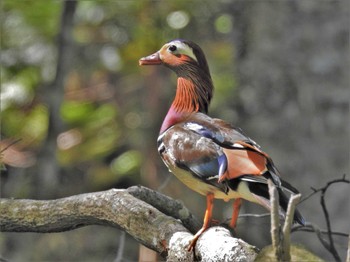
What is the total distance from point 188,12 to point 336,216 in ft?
5.61

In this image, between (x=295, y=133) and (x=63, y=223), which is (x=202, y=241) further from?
(x=295, y=133)

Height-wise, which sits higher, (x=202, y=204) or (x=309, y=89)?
(x=309, y=89)

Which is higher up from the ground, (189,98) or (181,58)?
(181,58)

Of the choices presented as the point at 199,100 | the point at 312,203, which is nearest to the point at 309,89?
the point at 312,203

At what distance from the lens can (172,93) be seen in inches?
298

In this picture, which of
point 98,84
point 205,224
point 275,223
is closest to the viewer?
point 275,223

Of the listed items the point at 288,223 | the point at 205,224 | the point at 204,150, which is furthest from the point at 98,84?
the point at 288,223

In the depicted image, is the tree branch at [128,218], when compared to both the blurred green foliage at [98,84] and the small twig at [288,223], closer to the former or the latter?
the small twig at [288,223]

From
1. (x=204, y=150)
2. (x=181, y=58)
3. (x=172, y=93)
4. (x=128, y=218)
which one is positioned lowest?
(x=172, y=93)

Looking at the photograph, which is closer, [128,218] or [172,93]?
[128,218]

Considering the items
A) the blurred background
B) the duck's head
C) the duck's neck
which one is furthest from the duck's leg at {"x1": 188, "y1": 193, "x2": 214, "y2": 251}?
the blurred background

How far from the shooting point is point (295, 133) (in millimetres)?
6969

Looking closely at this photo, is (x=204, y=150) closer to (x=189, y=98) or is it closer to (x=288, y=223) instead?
(x=189, y=98)

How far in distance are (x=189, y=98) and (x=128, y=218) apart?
2.15 feet
